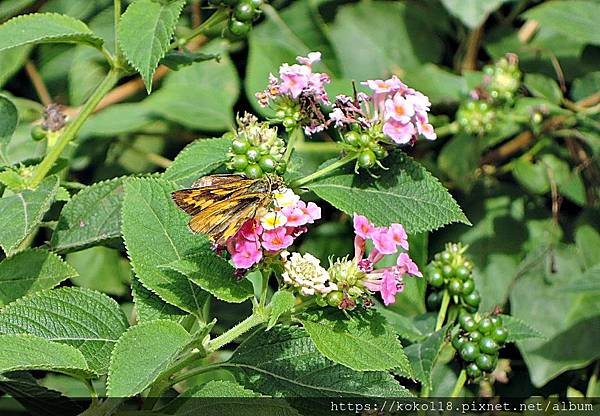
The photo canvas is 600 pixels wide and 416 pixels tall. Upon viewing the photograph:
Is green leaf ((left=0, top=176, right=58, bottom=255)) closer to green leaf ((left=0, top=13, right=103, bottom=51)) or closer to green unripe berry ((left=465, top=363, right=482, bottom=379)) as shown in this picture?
green leaf ((left=0, top=13, right=103, bottom=51))

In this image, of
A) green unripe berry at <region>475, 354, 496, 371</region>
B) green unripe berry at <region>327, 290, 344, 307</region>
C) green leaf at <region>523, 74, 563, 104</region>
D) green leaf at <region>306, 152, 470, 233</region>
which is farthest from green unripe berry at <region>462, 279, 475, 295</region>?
green leaf at <region>523, 74, 563, 104</region>

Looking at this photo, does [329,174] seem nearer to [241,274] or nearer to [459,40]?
[241,274]

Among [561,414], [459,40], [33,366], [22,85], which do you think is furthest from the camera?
[22,85]

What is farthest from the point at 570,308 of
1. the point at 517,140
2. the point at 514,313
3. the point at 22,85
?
the point at 22,85

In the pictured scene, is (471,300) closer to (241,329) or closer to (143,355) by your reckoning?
(241,329)

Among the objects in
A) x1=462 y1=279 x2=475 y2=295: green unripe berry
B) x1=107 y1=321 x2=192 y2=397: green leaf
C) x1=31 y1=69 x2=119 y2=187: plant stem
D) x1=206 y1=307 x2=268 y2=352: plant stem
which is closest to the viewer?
x1=107 y1=321 x2=192 y2=397: green leaf

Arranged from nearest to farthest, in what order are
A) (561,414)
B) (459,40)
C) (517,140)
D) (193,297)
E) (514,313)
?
(193,297), (561,414), (514,313), (517,140), (459,40)
